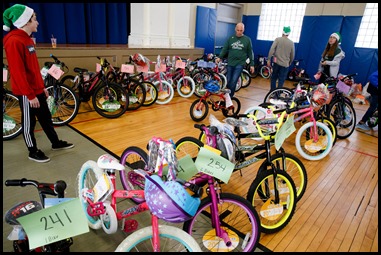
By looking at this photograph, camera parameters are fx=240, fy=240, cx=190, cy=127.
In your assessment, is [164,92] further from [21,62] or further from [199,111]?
[21,62]

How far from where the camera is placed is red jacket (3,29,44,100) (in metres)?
2.00

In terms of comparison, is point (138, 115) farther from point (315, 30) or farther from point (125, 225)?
point (315, 30)

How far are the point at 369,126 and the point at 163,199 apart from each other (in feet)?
14.7

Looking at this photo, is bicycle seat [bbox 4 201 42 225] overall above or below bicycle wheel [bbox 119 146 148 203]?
above

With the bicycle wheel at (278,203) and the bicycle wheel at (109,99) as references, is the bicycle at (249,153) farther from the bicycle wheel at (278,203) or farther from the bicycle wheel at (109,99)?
the bicycle wheel at (109,99)

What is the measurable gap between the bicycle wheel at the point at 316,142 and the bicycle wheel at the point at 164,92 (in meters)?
2.63

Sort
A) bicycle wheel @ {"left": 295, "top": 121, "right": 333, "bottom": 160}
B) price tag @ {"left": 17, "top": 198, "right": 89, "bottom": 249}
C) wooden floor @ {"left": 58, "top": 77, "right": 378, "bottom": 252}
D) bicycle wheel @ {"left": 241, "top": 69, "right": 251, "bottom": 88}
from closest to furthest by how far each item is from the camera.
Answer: price tag @ {"left": 17, "top": 198, "right": 89, "bottom": 249} < wooden floor @ {"left": 58, "top": 77, "right": 378, "bottom": 252} < bicycle wheel @ {"left": 295, "top": 121, "right": 333, "bottom": 160} < bicycle wheel @ {"left": 241, "top": 69, "right": 251, "bottom": 88}

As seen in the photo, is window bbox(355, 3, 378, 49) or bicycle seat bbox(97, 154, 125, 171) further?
window bbox(355, 3, 378, 49)

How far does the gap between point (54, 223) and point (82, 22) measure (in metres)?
6.39

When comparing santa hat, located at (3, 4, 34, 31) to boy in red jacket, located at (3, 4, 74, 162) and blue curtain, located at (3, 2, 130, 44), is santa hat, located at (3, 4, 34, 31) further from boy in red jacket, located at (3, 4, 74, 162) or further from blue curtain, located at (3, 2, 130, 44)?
blue curtain, located at (3, 2, 130, 44)

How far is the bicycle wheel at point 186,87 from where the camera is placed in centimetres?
520

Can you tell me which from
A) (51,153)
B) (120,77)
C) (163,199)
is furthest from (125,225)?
(120,77)

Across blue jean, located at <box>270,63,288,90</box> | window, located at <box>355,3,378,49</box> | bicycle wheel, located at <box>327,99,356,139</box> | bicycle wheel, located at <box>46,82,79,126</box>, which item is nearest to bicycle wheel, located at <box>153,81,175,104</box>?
bicycle wheel, located at <box>46,82,79,126</box>

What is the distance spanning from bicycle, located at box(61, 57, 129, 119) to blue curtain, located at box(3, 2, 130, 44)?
280cm
